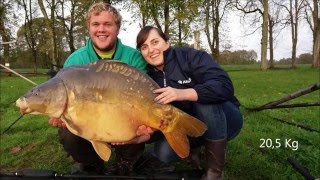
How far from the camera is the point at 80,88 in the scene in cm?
221

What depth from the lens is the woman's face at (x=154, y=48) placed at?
2.83 metres

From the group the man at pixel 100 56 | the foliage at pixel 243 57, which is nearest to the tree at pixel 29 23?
the foliage at pixel 243 57

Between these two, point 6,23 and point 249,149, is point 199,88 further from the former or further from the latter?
point 6,23

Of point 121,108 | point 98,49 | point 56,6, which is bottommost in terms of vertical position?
point 121,108

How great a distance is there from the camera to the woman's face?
283cm

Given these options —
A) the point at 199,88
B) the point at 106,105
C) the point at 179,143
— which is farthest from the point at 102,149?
the point at 199,88

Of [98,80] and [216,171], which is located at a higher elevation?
[98,80]

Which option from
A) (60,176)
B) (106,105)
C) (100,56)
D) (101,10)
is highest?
(101,10)

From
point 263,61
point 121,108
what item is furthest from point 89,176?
point 263,61

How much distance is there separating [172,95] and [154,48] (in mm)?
575

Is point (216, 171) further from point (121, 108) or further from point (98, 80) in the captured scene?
point (98, 80)

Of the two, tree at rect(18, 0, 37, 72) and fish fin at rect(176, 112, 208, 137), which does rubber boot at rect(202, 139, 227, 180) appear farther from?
tree at rect(18, 0, 37, 72)

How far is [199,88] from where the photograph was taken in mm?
2611

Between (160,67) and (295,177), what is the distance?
4.97ft
